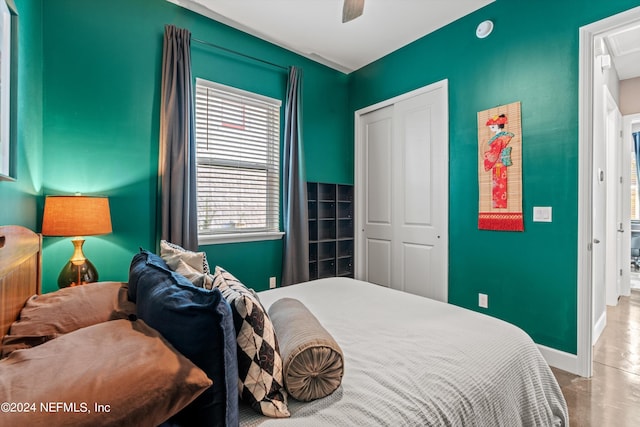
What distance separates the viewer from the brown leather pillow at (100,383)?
0.57 metres

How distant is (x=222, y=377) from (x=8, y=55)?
174 centimetres

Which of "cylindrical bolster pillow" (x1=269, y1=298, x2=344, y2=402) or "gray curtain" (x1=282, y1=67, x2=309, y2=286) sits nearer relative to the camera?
"cylindrical bolster pillow" (x1=269, y1=298, x2=344, y2=402)

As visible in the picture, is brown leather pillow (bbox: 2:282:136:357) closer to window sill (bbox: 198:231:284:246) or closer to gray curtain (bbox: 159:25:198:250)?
gray curtain (bbox: 159:25:198:250)

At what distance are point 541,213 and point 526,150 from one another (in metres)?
0.52

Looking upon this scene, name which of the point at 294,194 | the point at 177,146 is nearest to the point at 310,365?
the point at 177,146

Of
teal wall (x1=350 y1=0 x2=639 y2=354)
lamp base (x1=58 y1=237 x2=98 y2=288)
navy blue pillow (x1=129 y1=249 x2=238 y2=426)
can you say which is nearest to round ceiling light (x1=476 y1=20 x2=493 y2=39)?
teal wall (x1=350 y1=0 x2=639 y2=354)

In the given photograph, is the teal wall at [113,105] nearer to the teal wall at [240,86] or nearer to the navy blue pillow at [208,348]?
the teal wall at [240,86]

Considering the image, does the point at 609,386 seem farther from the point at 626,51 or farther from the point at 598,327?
the point at 626,51

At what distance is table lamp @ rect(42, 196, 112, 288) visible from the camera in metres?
1.89

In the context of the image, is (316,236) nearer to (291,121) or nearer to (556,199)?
(291,121)

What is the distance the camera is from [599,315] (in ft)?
9.86

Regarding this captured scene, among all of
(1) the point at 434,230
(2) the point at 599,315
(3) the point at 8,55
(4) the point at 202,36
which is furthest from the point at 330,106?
(2) the point at 599,315

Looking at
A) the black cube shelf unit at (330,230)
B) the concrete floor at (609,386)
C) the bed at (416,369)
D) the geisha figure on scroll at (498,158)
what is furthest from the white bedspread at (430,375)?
the black cube shelf unit at (330,230)

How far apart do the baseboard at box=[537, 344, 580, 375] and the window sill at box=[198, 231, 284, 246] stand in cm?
257
